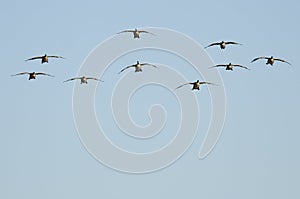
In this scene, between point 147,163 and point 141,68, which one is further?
point 147,163

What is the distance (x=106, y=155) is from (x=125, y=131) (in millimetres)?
5366

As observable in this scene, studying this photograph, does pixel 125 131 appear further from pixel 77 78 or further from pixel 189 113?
pixel 77 78

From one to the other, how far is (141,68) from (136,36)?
16.7 ft

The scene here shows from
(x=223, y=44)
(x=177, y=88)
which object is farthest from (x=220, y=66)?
(x=177, y=88)

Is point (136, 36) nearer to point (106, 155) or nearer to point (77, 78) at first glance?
point (77, 78)

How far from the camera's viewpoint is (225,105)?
184m

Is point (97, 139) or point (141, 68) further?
point (97, 139)

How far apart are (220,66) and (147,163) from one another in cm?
2832

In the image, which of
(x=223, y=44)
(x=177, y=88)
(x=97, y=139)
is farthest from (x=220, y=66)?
(x=97, y=139)

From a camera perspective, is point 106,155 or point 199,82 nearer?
point 199,82

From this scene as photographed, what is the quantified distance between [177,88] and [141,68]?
17284mm

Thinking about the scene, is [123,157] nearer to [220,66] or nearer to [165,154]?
[165,154]

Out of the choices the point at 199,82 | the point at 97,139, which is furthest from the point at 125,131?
the point at 199,82

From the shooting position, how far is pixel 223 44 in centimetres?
16300
